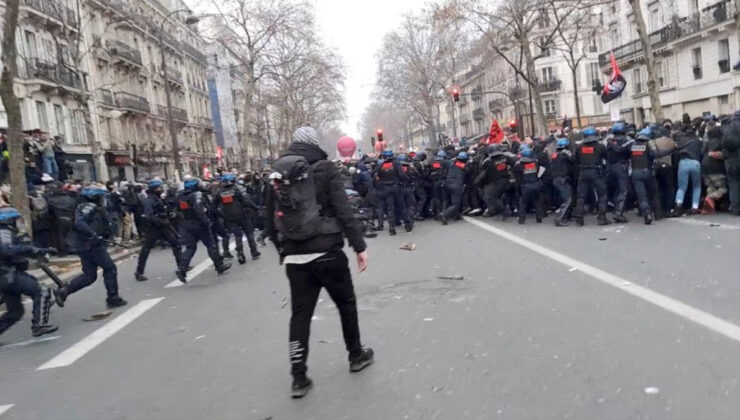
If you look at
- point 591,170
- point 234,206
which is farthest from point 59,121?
point 591,170

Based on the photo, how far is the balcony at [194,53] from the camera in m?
65.6

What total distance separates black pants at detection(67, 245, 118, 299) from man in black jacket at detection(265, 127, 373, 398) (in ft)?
16.4

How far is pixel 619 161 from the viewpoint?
12031 millimetres

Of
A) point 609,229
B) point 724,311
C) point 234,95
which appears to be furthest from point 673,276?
point 234,95

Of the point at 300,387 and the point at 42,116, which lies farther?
the point at 42,116

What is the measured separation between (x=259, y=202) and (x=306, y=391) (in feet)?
43.0

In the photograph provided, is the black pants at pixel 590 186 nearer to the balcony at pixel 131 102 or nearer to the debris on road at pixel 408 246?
the debris on road at pixel 408 246

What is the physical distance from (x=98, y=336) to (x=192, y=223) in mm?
3716

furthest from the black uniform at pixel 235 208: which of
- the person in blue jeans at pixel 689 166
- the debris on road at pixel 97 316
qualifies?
the person in blue jeans at pixel 689 166

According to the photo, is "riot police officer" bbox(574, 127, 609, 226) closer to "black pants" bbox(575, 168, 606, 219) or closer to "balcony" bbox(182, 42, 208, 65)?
"black pants" bbox(575, 168, 606, 219)

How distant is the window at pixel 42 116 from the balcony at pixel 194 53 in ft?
104

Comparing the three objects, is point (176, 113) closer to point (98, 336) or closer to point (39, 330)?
point (39, 330)

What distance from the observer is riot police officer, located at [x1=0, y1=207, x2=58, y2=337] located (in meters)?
7.33

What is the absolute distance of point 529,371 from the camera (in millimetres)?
4582
